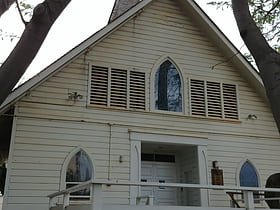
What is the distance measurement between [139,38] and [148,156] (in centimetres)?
333

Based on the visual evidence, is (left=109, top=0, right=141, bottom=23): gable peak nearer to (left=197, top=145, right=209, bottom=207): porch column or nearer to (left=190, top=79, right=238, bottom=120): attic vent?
(left=190, top=79, right=238, bottom=120): attic vent

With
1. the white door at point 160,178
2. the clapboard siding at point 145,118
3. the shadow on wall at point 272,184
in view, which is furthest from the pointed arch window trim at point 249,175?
the white door at point 160,178

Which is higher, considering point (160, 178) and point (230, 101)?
point (230, 101)

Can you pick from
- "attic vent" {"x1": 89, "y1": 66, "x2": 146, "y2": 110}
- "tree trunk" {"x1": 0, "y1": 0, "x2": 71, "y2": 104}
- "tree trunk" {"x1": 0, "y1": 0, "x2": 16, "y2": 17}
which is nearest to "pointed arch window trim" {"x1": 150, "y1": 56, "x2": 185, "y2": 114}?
"attic vent" {"x1": 89, "y1": 66, "x2": 146, "y2": 110}

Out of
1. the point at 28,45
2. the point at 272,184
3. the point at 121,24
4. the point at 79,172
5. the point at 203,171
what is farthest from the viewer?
the point at 272,184

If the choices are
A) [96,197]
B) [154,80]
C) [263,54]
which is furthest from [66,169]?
[263,54]

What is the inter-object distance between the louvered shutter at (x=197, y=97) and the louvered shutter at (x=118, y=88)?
6.25ft

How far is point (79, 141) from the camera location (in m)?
8.48

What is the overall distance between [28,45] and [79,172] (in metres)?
4.87

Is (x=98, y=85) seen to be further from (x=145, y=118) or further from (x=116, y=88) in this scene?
(x=145, y=118)

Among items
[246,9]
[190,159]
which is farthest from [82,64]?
[246,9]

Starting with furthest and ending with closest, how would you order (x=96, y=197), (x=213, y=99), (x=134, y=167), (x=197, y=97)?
(x=213, y=99) → (x=197, y=97) → (x=134, y=167) → (x=96, y=197)

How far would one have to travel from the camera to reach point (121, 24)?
9.49 m

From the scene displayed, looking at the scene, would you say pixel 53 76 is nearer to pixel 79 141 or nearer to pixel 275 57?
pixel 79 141
